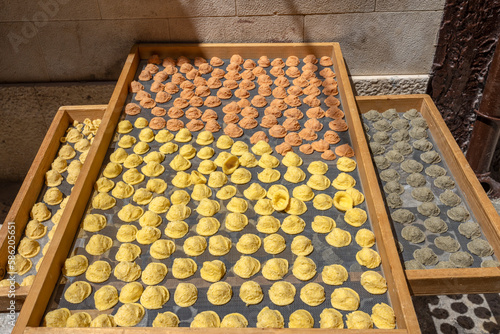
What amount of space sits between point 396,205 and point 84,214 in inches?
109

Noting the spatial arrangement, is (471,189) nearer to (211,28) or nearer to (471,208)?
(471,208)

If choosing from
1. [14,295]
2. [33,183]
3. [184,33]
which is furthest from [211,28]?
[14,295]

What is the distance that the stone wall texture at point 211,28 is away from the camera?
16.2ft

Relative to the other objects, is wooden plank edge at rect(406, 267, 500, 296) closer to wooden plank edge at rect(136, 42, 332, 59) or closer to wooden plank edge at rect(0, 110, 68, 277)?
wooden plank edge at rect(136, 42, 332, 59)

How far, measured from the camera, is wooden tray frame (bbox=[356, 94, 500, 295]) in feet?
10.1

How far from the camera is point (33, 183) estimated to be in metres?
3.90

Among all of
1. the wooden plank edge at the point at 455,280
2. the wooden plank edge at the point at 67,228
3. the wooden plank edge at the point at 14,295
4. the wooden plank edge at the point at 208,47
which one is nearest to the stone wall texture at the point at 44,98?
the wooden plank edge at the point at 208,47

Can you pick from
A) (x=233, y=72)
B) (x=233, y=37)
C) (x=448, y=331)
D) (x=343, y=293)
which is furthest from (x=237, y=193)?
(x=448, y=331)

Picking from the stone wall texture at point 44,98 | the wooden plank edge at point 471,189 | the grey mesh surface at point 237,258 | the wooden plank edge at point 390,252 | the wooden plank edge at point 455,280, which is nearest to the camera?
the wooden plank edge at point 390,252

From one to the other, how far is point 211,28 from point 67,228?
123 inches

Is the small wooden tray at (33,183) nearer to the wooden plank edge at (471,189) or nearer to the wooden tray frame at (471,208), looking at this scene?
the wooden tray frame at (471,208)

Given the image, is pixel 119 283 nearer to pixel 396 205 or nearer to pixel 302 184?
pixel 302 184

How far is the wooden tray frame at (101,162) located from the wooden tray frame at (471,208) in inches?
14.4

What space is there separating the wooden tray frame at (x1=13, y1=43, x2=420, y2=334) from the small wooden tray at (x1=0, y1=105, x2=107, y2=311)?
0.44 metres
